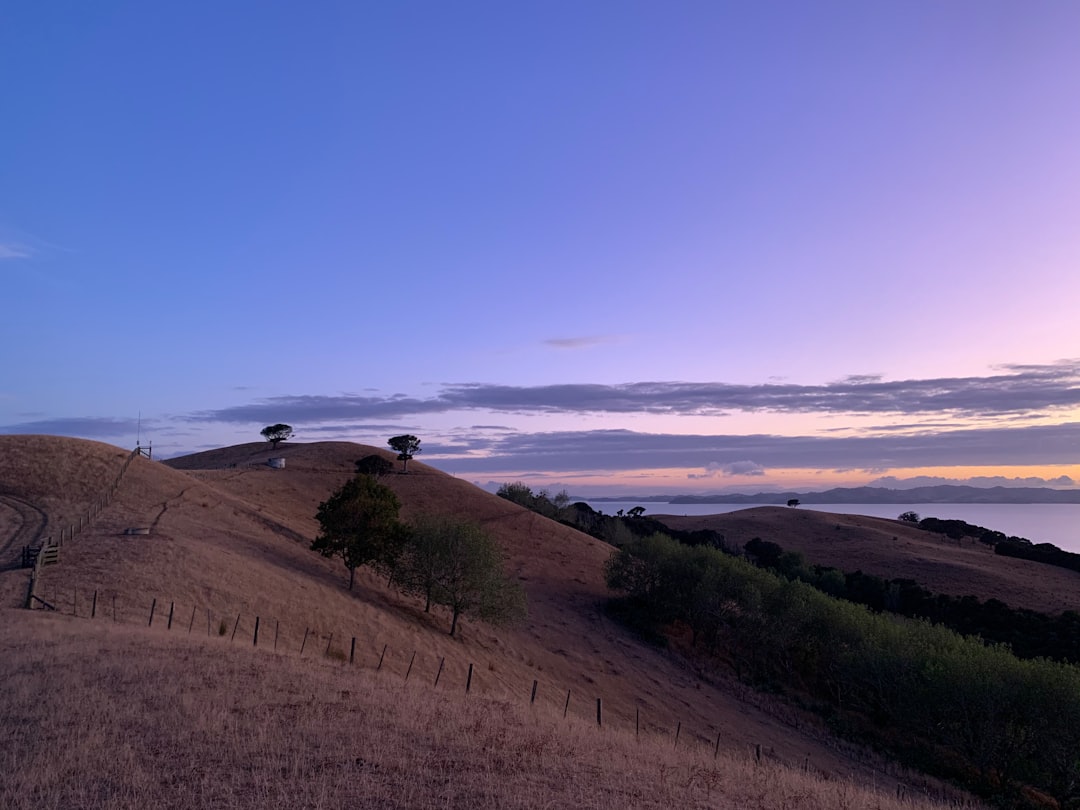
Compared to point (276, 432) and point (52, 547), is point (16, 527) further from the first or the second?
point (276, 432)

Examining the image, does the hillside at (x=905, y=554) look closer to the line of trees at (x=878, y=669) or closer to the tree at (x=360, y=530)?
the line of trees at (x=878, y=669)

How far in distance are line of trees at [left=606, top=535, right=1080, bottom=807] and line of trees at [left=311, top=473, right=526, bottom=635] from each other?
14915 millimetres

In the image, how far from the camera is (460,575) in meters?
43.2

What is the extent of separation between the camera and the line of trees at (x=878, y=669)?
2894cm

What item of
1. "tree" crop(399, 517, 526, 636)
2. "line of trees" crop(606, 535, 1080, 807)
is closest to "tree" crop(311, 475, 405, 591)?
"tree" crop(399, 517, 526, 636)

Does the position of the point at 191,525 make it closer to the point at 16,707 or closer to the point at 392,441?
the point at 16,707

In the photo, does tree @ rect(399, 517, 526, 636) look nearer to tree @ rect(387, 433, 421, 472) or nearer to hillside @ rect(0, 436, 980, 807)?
hillside @ rect(0, 436, 980, 807)

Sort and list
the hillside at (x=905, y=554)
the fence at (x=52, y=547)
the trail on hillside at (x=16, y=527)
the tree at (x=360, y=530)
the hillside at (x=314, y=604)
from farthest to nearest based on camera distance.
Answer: the hillside at (x=905, y=554), the tree at (x=360, y=530), the trail on hillside at (x=16, y=527), the hillside at (x=314, y=604), the fence at (x=52, y=547)

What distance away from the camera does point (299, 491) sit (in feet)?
252

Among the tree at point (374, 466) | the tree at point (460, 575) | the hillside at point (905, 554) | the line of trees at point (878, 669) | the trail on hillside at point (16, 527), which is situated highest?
the trail on hillside at point (16, 527)

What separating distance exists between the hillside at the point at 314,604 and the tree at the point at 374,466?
83.2 feet

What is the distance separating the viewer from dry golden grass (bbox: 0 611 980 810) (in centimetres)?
959

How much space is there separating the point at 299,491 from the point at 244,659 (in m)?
61.2

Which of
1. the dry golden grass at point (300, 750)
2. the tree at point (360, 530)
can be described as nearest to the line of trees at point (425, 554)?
the tree at point (360, 530)
